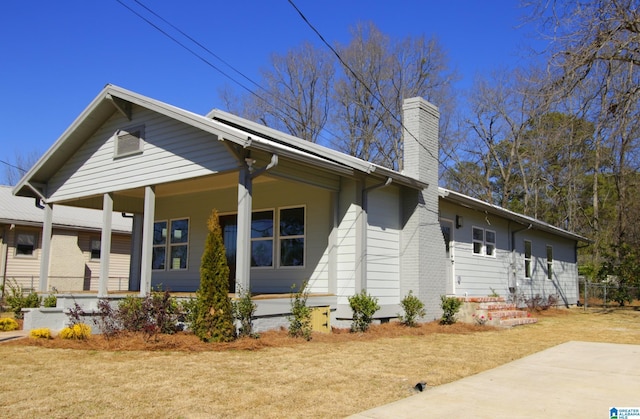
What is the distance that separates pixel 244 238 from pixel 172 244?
6.90 m

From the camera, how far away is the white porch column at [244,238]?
9914 millimetres

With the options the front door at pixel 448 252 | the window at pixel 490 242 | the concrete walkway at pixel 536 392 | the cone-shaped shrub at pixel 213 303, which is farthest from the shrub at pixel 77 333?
the window at pixel 490 242

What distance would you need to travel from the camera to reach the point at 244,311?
9.65m

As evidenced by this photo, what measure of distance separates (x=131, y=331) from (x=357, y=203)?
517 cm

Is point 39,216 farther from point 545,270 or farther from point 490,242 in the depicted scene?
point 545,270

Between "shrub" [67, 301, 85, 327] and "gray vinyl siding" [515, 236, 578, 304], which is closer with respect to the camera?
"shrub" [67, 301, 85, 327]

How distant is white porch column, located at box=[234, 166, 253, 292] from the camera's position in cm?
991

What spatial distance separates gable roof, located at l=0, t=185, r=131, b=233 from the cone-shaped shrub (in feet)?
48.2

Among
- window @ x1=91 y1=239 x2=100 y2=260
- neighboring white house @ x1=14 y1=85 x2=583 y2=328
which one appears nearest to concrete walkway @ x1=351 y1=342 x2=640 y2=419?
neighboring white house @ x1=14 y1=85 x2=583 y2=328

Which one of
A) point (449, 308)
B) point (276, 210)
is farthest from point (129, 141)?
point (449, 308)

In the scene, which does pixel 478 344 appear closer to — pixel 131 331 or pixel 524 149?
pixel 131 331

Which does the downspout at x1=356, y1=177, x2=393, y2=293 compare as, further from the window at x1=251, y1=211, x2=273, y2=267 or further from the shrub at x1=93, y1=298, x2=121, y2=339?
the shrub at x1=93, y1=298, x2=121, y2=339

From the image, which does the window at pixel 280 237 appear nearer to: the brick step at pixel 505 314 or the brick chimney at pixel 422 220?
the brick chimney at pixel 422 220

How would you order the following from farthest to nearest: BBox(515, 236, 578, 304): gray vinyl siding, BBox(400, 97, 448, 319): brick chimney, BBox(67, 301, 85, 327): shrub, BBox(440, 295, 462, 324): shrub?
BBox(515, 236, 578, 304): gray vinyl siding → BBox(440, 295, 462, 324): shrub → BBox(400, 97, 448, 319): brick chimney → BBox(67, 301, 85, 327): shrub
